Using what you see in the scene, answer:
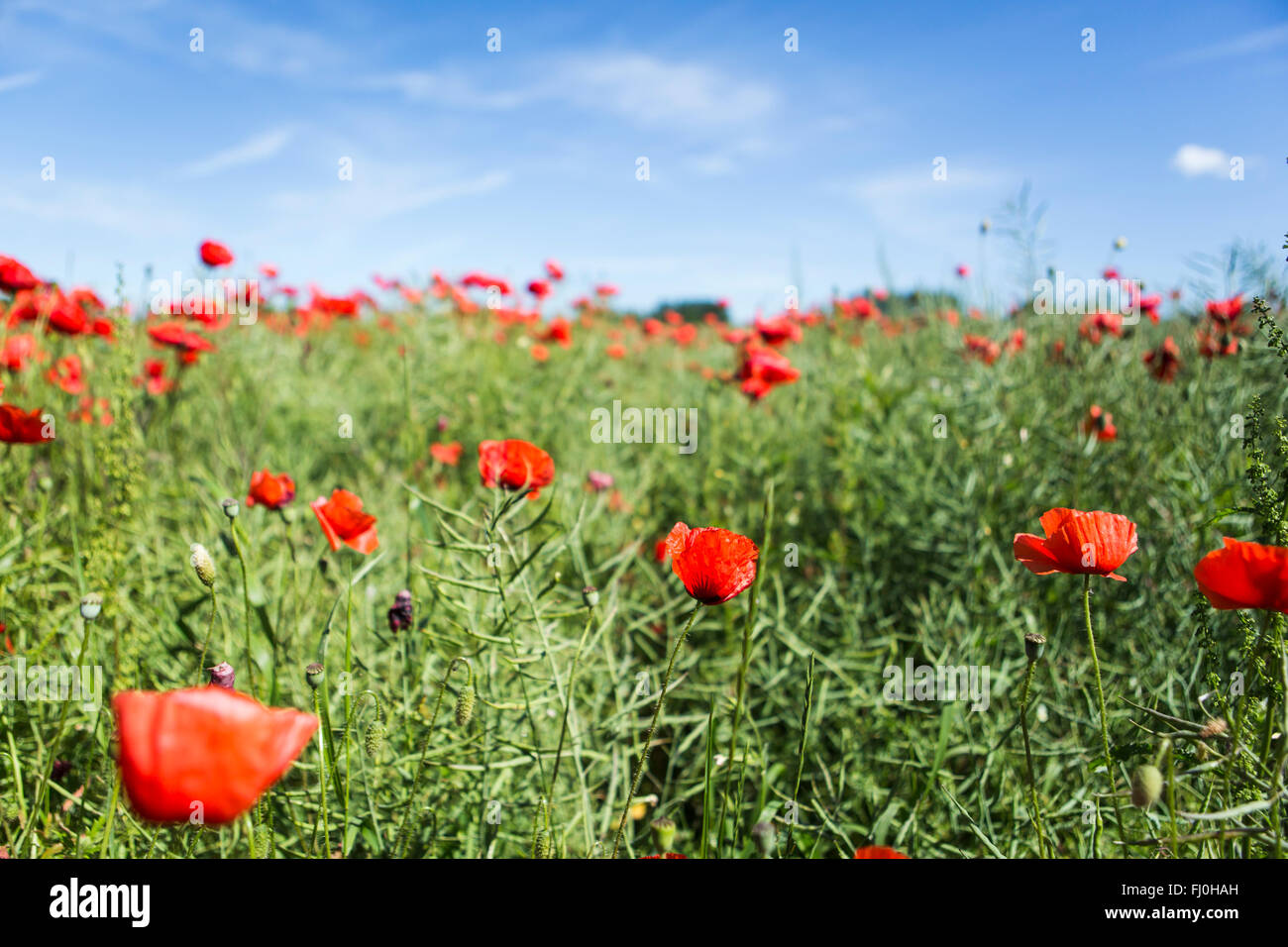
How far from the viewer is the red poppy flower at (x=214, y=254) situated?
9.48ft

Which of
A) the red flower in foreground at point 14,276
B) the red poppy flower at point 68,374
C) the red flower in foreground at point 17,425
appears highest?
the red flower in foreground at point 14,276

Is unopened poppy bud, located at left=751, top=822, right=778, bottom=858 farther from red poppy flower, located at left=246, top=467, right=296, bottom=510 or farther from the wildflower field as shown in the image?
red poppy flower, located at left=246, top=467, right=296, bottom=510

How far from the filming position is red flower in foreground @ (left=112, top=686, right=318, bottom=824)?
474mm

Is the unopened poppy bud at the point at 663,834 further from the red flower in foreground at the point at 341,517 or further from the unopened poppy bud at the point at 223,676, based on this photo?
the red flower in foreground at the point at 341,517

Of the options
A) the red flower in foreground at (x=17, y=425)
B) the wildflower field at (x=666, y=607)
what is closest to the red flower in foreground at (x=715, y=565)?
the wildflower field at (x=666, y=607)

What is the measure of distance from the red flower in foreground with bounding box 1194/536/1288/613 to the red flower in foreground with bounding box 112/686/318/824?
841mm

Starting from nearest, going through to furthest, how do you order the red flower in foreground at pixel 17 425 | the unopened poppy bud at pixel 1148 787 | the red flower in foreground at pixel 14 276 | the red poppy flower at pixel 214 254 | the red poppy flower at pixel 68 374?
the unopened poppy bud at pixel 1148 787, the red flower in foreground at pixel 17 425, the red flower in foreground at pixel 14 276, the red poppy flower at pixel 68 374, the red poppy flower at pixel 214 254

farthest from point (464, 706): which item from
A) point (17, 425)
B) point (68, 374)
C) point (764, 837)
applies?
point (68, 374)

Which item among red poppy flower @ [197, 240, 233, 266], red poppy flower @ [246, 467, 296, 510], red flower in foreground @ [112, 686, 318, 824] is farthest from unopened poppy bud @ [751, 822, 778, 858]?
red poppy flower @ [197, 240, 233, 266]

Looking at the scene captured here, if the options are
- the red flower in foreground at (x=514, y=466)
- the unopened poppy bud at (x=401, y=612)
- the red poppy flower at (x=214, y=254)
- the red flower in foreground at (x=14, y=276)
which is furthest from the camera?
the red poppy flower at (x=214, y=254)

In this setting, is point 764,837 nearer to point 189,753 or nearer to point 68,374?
point 189,753

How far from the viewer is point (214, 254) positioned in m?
2.91

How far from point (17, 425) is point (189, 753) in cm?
131

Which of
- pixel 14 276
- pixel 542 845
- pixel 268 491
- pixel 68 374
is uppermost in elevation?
pixel 14 276
